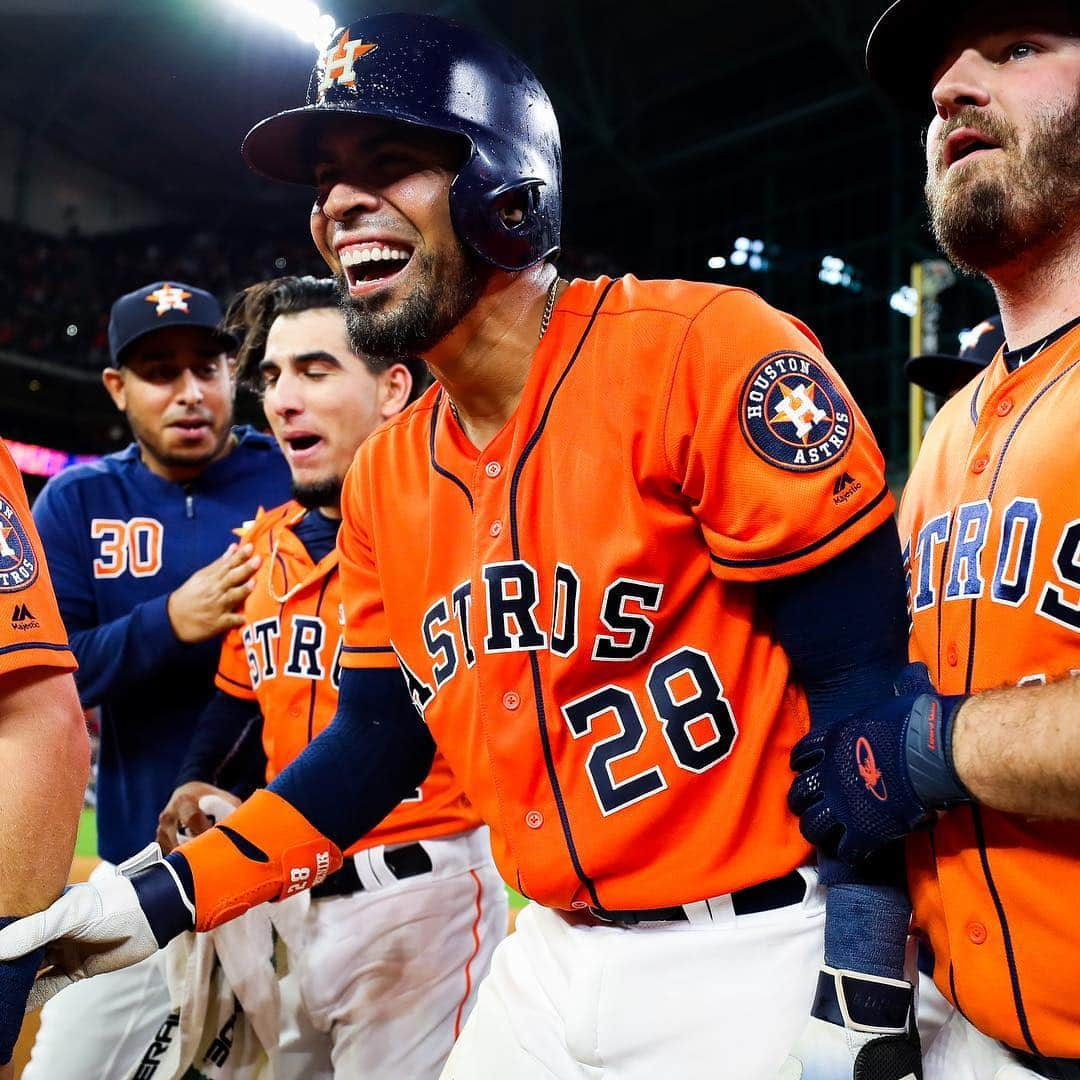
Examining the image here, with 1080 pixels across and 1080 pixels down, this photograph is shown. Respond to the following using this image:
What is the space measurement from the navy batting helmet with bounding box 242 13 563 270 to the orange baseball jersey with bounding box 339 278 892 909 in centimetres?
23

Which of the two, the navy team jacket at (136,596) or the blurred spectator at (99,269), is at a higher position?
the blurred spectator at (99,269)

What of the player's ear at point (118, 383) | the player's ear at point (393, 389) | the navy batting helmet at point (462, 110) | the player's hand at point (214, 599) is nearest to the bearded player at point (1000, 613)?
the navy batting helmet at point (462, 110)

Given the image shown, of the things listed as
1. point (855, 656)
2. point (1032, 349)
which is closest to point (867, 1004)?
point (855, 656)

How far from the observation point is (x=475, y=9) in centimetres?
1378

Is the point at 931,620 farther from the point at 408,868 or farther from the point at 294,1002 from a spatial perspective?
A: the point at 294,1002

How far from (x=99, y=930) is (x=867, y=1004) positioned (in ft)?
3.85

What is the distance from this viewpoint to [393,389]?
126 inches

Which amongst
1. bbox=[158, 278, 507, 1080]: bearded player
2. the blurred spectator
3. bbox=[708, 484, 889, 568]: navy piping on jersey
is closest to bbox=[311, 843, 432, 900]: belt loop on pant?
bbox=[158, 278, 507, 1080]: bearded player

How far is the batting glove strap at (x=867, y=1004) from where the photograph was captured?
141cm

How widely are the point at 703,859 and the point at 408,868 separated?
1.28 m

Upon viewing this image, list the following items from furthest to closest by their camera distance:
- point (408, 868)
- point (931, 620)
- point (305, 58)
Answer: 1. point (305, 58)
2. point (408, 868)
3. point (931, 620)

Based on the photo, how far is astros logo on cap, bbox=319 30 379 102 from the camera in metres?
1.78

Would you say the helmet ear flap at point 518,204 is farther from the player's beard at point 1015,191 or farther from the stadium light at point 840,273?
the stadium light at point 840,273

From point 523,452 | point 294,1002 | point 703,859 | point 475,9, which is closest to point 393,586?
point 523,452
